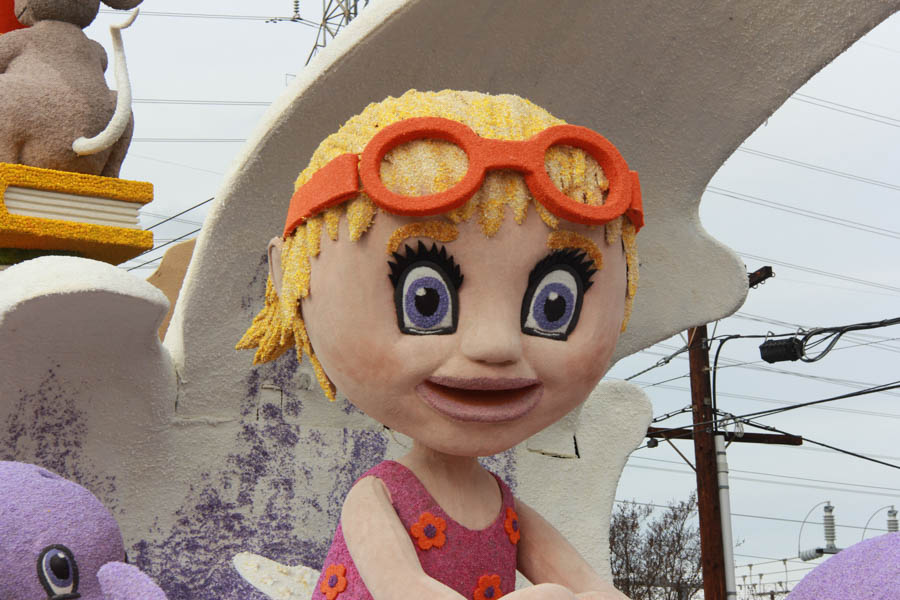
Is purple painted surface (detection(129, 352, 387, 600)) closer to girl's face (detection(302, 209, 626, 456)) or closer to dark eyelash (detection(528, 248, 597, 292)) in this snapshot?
girl's face (detection(302, 209, 626, 456))

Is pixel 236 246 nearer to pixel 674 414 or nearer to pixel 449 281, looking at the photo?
pixel 449 281

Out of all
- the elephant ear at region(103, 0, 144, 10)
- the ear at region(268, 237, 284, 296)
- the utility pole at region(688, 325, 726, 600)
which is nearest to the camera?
the ear at region(268, 237, 284, 296)

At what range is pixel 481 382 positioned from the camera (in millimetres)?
2188

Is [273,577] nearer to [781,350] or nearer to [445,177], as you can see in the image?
[445,177]

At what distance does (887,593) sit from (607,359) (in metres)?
0.80

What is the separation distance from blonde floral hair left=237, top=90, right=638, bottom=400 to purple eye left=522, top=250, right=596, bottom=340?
0.09m

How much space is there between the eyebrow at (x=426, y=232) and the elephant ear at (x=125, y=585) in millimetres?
966

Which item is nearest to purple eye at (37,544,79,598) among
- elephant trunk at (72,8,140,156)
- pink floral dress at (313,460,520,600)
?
pink floral dress at (313,460,520,600)

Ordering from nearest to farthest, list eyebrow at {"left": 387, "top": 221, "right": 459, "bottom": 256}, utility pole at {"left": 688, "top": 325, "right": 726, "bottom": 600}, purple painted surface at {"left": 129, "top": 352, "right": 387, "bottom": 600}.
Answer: eyebrow at {"left": 387, "top": 221, "right": 459, "bottom": 256}, purple painted surface at {"left": 129, "top": 352, "right": 387, "bottom": 600}, utility pole at {"left": 688, "top": 325, "right": 726, "bottom": 600}

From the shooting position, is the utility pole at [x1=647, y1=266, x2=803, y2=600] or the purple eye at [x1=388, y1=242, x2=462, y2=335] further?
the utility pole at [x1=647, y1=266, x2=803, y2=600]

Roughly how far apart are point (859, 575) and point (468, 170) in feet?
4.27

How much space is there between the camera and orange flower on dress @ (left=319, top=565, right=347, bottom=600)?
2.35m

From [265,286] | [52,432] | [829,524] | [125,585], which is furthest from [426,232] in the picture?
[829,524]

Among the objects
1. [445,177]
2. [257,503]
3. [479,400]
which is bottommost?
[257,503]
